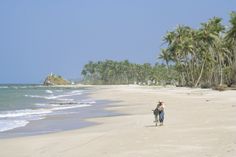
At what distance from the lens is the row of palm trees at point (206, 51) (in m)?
78.6

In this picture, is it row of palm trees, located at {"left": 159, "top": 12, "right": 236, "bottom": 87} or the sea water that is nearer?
the sea water

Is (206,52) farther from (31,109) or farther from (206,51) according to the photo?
(31,109)

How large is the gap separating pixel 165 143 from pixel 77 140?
3731 mm

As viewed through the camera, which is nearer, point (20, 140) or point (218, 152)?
point (218, 152)

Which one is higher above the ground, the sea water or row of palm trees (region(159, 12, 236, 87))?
row of palm trees (region(159, 12, 236, 87))

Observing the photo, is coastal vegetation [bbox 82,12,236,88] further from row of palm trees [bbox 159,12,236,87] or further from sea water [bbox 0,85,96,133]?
sea water [bbox 0,85,96,133]

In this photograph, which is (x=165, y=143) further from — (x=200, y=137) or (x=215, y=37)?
(x=215, y=37)

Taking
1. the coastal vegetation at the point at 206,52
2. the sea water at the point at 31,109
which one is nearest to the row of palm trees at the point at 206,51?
the coastal vegetation at the point at 206,52

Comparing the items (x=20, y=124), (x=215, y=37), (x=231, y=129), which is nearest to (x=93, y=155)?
(x=231, y=129)

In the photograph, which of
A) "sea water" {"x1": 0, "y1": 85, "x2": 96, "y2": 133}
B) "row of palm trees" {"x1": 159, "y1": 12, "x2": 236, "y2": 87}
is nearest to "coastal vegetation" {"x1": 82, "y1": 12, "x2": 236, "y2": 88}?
"row of palm trees" {"x1": 159, "y1": 12, "x2": 236, "y2": 87}

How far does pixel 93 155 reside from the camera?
1236cm

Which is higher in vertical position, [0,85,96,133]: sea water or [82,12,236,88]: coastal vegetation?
[82,12,236,88]: coastal vegetation

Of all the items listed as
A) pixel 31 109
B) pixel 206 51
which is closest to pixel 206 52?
pixel 206 51

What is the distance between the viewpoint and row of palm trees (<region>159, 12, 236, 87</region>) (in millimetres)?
78562
